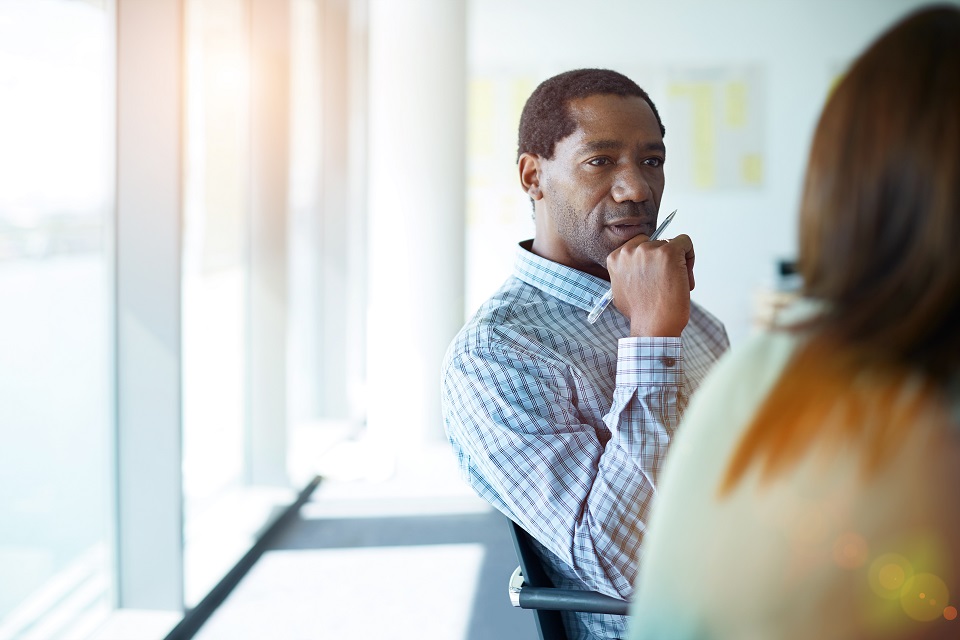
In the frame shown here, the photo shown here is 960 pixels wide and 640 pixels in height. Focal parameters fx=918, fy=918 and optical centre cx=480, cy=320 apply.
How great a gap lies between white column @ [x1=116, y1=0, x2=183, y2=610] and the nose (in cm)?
146

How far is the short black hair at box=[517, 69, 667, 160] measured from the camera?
1689 millimetres

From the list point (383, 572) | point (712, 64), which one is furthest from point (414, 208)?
point (712, 64)

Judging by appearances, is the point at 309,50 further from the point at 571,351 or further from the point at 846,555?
the point at 846,555

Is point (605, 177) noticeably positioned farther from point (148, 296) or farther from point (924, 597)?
point (148, 296)

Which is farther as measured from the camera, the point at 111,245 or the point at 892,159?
the point at 111,245

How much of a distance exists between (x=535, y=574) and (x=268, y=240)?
2.75 metres

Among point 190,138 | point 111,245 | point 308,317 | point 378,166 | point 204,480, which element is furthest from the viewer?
point 308,317

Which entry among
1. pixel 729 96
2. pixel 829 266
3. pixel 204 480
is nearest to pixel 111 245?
pixel 204 480

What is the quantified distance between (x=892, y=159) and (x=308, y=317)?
4.76 m

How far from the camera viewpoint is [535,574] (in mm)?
1510

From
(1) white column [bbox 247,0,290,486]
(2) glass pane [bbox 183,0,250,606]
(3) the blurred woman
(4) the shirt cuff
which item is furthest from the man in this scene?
(1) white column [bbox 247,0,290,486]

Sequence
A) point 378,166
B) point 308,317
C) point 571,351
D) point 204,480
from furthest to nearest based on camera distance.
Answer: point 308,317 < point 378,166 < point 204,480 < point 571,351

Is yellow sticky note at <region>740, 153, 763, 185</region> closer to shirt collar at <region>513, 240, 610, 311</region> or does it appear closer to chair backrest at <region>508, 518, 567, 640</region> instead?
shirt collar at <region>513, 240, 610, 311</region>

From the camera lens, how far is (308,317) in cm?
523
